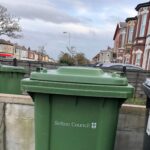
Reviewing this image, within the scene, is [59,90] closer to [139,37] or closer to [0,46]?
[139,37]

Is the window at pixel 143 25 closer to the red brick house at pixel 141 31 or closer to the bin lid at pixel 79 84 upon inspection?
the red brick house at pixel 141 31

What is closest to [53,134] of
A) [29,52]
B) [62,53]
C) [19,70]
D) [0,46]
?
[19,70]

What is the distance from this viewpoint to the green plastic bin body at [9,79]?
178 inches

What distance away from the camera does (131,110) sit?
3.36 metres

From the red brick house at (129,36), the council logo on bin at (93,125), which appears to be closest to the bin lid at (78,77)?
the council logo on bin at (93,125)

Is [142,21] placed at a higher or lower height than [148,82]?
higher

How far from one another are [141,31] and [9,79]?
981 inches

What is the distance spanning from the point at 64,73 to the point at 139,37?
26148 mm

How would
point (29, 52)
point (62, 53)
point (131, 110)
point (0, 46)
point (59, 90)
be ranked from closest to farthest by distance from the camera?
point (59, 90) < point (131, 110) < point (62, 53) < point (0, 46) < point (29, 52)

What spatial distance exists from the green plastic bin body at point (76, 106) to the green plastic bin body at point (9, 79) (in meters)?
2.12

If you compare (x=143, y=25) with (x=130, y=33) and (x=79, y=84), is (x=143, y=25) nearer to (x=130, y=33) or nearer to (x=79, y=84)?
(x=130, y=33)

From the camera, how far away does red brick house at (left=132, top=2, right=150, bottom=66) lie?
26562 millimetres

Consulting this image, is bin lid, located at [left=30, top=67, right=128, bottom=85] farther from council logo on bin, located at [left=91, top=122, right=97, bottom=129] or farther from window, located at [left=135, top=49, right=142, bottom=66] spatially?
window, located at [left=135, top=49, right=142, bottom=66]

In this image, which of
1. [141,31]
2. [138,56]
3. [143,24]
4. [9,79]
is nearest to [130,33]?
[141,31]
